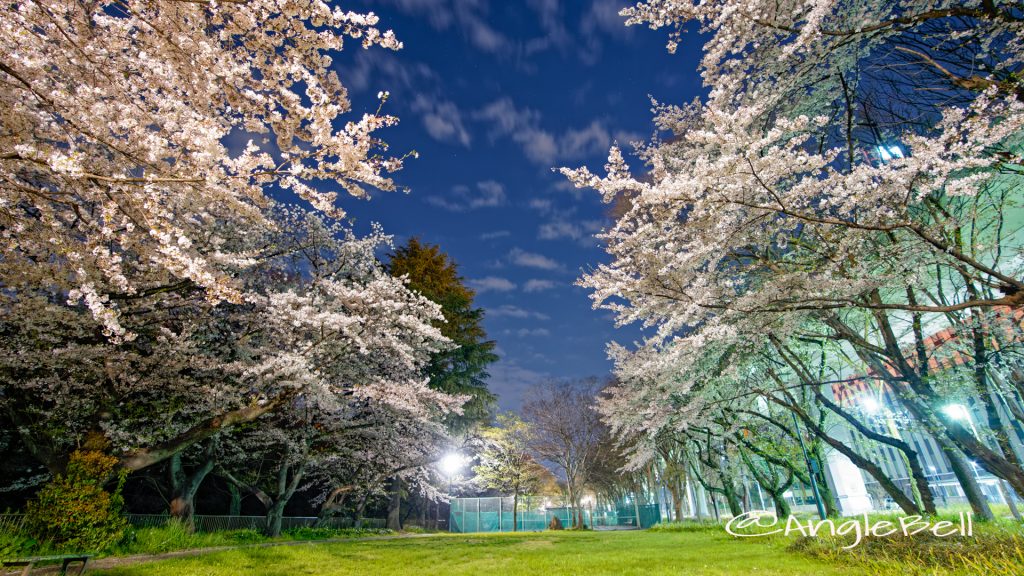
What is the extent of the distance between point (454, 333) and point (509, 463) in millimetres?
11611

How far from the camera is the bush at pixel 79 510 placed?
275 inches

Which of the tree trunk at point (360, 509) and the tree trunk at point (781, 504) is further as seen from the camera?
the tree trunk at point (360, 509)

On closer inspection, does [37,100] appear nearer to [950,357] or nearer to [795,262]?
[795,262]

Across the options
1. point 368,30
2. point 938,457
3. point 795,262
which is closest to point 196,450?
point 368,30

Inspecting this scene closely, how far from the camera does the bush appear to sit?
22.9ft

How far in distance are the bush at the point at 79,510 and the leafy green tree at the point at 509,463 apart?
19.3 metres

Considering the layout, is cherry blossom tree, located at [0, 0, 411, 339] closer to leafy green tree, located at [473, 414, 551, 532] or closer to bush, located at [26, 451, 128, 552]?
bush, located at [26, 451, 128, 552]

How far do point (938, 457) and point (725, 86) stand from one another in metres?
20.6

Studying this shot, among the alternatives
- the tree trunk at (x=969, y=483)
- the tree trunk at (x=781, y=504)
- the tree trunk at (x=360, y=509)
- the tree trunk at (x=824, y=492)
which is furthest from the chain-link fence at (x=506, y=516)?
the tree trunk at (x=969, y=483)

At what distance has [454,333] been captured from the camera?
20.4 metres

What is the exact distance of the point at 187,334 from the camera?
31.8 feet

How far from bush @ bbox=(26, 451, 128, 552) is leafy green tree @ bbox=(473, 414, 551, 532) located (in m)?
19.3

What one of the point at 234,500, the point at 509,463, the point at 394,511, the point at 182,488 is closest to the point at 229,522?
the point at 234,500

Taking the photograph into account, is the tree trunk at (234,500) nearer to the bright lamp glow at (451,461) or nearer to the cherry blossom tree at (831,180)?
the bright lamp glow at (451,461)
